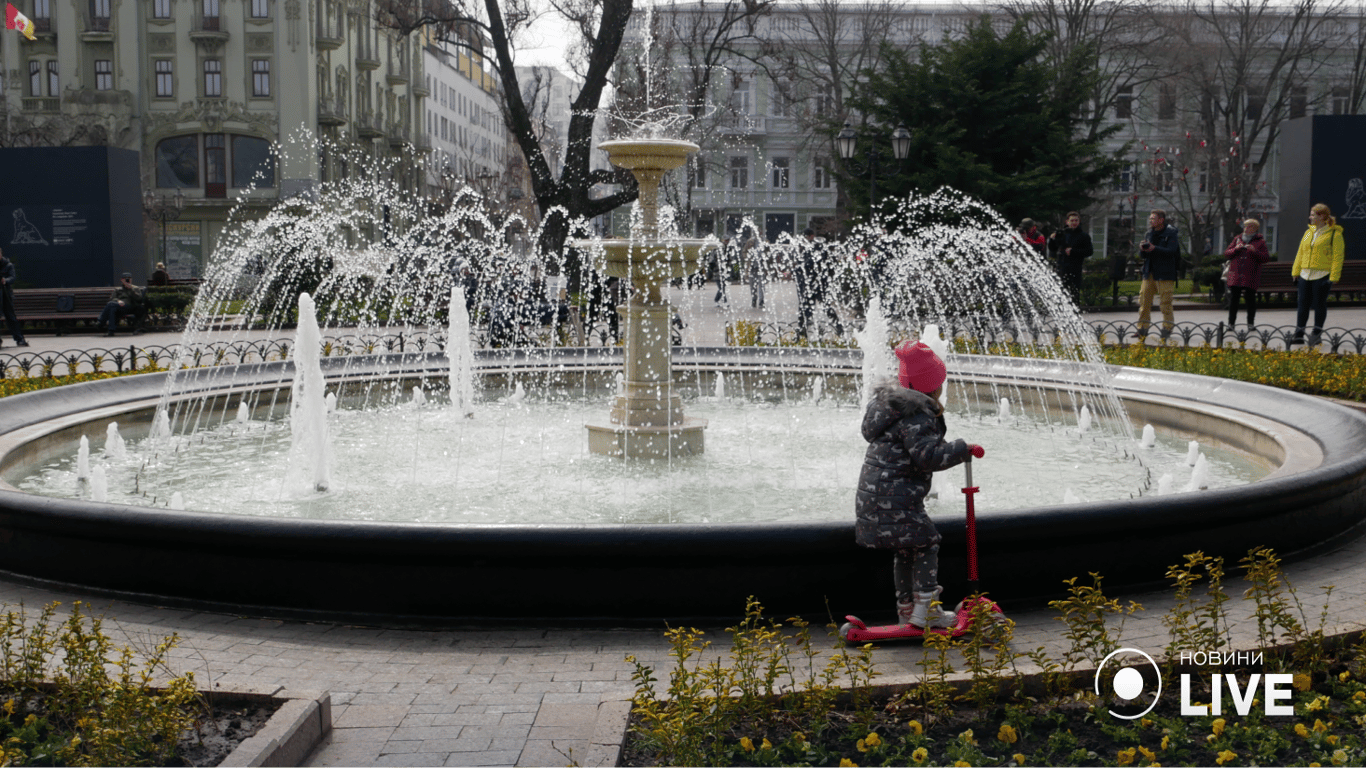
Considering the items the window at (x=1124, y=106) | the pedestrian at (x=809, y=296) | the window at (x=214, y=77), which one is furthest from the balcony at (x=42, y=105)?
the window at (x=1124, y=106)

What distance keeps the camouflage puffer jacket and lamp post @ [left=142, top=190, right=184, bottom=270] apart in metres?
43.1

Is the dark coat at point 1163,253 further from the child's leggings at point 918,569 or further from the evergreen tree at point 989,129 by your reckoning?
the child's leggings at point 918,569


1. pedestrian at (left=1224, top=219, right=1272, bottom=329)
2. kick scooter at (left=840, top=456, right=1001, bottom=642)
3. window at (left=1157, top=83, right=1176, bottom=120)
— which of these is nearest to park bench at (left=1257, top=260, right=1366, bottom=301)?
pedestrian at (left=1224, top=219, right=1272, bottom=329)

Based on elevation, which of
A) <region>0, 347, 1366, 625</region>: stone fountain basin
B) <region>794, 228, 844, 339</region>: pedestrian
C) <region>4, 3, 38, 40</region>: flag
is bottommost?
<region>0, 347, 1366, 625</region>: stone fountain basin

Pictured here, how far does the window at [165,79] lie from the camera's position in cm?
4638

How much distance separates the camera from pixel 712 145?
49312 mm

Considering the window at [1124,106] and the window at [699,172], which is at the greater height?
the window at [1124,106]

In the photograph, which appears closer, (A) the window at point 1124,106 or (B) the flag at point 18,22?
(B) the flag at point 18,22

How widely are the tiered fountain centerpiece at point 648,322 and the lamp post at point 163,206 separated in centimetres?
3858

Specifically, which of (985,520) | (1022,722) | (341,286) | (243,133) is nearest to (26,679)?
(1022,722)

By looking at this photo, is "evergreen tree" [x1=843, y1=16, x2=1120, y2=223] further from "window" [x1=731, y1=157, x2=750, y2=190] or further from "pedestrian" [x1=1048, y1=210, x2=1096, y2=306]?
"window" [x1=731, y1=157, x2=750, y2=190]

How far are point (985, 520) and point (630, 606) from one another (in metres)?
1.55

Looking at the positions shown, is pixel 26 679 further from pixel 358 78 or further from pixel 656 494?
pixel 358 78

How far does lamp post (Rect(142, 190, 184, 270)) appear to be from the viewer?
4284 cm
